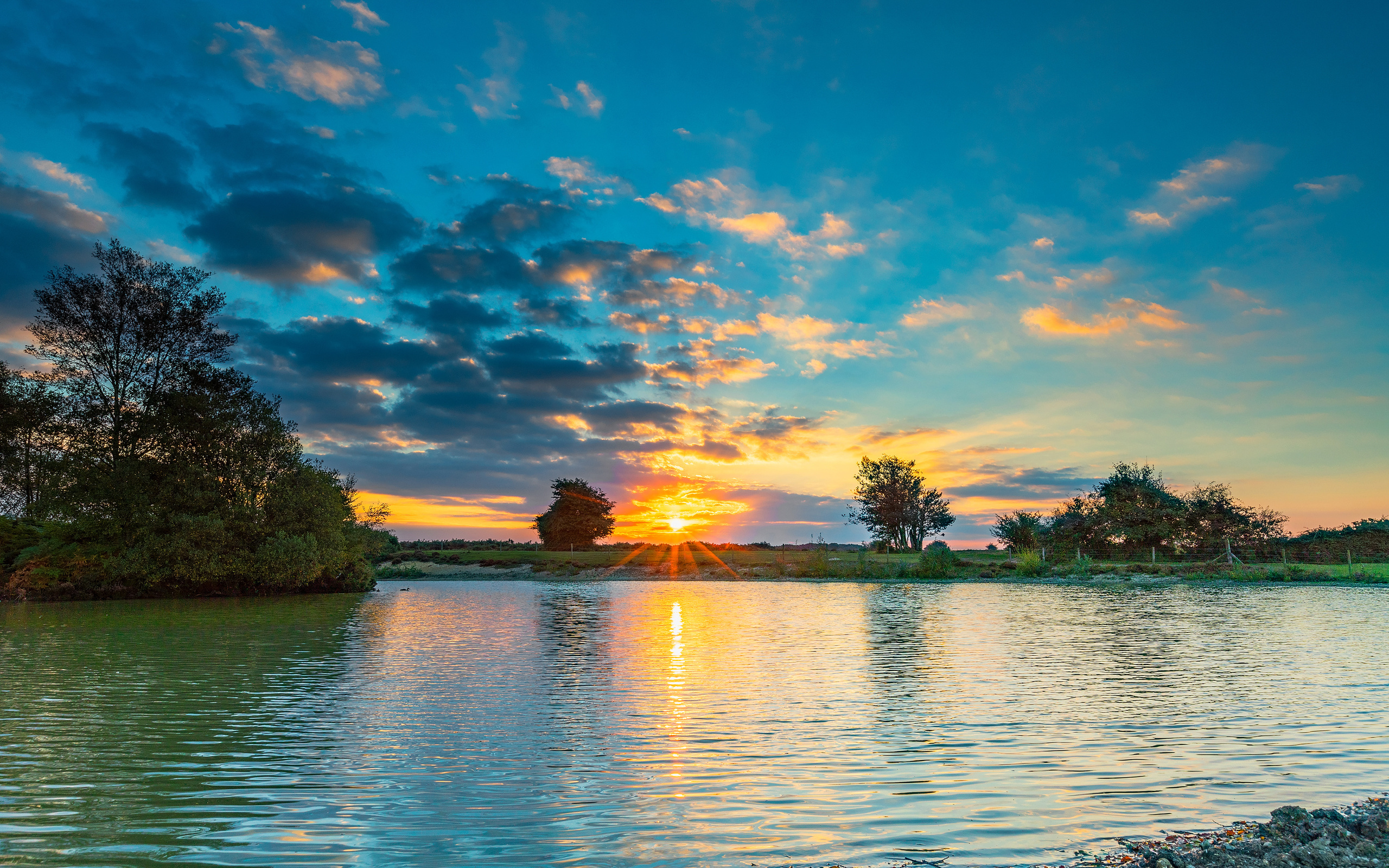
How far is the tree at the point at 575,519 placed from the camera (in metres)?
131

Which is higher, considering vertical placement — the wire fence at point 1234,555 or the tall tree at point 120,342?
the tall tree at point 120,342

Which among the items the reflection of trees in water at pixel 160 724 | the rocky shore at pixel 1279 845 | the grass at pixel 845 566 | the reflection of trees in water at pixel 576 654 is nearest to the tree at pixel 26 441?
the reflection of trees in water at pixel 160 724

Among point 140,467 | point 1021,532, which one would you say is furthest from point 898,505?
point 140,467

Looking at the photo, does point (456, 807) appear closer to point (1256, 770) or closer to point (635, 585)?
point (1256, 770)

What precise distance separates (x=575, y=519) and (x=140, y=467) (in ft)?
281

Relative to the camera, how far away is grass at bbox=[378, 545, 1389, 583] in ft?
192

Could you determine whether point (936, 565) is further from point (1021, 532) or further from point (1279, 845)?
point (1279, 845)

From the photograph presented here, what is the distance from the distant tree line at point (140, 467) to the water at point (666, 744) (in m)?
25.7

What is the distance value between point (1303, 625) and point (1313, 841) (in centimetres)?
2681

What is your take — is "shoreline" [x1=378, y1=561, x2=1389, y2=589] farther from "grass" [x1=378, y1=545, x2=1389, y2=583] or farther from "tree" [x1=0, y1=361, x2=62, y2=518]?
"tree" [x1=0, y1=361, x2=62, y2=518]

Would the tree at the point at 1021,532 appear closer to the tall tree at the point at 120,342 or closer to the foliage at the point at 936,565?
→ the foliage at the point at 936,565

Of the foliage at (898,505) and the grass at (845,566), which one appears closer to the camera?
the grass at (845,566)

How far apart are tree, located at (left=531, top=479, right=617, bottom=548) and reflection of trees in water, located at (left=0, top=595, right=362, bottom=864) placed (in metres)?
103

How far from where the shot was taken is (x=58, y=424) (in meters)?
48.1
